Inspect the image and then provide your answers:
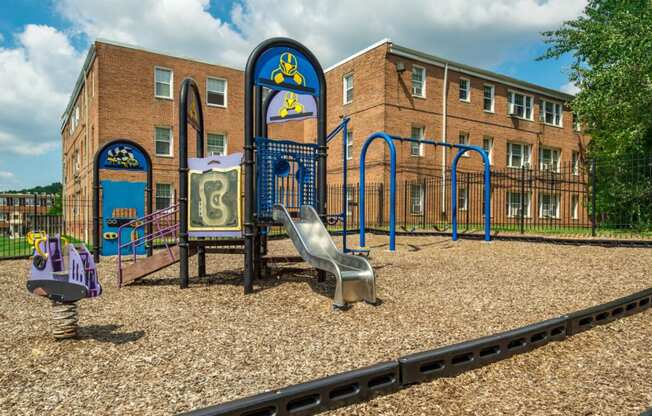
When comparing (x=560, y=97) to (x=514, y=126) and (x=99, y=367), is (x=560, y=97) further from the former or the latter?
(x=99, y=367)

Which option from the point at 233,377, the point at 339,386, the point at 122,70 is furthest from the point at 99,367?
the point at 122,70

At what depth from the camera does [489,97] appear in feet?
84.6

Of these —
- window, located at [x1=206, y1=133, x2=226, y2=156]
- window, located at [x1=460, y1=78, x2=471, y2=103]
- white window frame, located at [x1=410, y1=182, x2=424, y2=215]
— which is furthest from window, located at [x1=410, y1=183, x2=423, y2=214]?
window, located at [x1=206, y1=133, x2=226, y2=156]

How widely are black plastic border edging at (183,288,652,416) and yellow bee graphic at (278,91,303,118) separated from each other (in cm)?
542

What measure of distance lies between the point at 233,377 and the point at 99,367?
114cm

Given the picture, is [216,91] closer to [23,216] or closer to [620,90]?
[23,216]

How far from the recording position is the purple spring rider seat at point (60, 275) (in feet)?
12.8

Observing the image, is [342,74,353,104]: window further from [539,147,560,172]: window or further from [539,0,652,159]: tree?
[539,147,560,172]: window

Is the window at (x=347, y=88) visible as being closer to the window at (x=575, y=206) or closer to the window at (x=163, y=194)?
the window at (x=163, y=194)

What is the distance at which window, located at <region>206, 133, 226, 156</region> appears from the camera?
23.7 metres

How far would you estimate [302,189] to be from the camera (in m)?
7.30

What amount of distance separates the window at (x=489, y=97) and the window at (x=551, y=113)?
526 cm

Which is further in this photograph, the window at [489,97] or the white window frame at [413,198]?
the window at [489,97]

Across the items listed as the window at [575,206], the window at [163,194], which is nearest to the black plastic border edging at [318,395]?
the window at [163,194]
